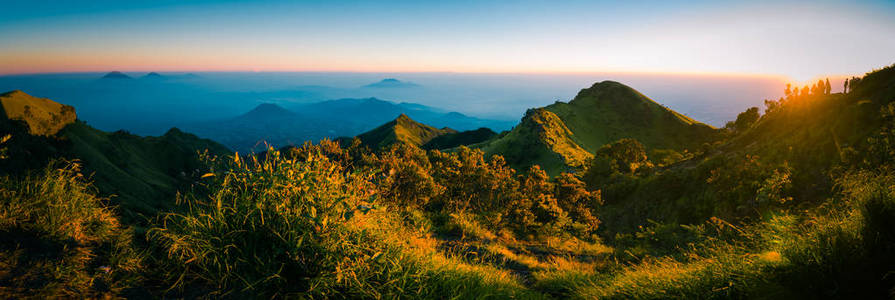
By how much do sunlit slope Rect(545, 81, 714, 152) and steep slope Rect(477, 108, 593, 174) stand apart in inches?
374

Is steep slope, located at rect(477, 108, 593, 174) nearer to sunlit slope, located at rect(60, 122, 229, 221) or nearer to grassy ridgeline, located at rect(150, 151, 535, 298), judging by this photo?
sunlit slope, located at rect(60, 122, 229, 221)

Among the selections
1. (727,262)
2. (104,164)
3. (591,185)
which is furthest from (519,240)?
(104,164)

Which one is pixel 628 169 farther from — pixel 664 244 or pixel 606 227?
pixel 664 244

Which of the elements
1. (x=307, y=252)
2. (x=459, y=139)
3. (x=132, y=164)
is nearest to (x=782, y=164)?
(x=307, y=252)

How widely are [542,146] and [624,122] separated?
49447 millimetres

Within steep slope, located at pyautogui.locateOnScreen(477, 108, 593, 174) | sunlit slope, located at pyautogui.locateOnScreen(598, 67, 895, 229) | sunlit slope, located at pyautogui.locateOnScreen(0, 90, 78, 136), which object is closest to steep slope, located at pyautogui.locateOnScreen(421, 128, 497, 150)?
steep slope, located at pyautogui.locateOnScreen(477, 108, 593, 174)

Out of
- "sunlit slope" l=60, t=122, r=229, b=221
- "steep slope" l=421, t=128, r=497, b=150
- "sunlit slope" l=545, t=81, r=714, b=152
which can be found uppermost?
"sunlit slope" l=545, t=81, r=714, b=152

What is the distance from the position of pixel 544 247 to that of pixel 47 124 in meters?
106

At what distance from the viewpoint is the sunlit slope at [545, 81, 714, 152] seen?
93188 millimetres

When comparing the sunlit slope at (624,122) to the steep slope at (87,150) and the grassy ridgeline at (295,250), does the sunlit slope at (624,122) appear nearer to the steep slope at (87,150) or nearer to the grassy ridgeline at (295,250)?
the grassy ridgeline at (295,250)

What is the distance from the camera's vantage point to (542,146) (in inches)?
2813

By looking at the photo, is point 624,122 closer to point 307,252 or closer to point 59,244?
point 307,252

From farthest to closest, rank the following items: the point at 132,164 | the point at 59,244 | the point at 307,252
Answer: the point at 132,164
the point at 59,244
the point at 307,252

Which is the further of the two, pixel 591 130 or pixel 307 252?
pixel 591 130
